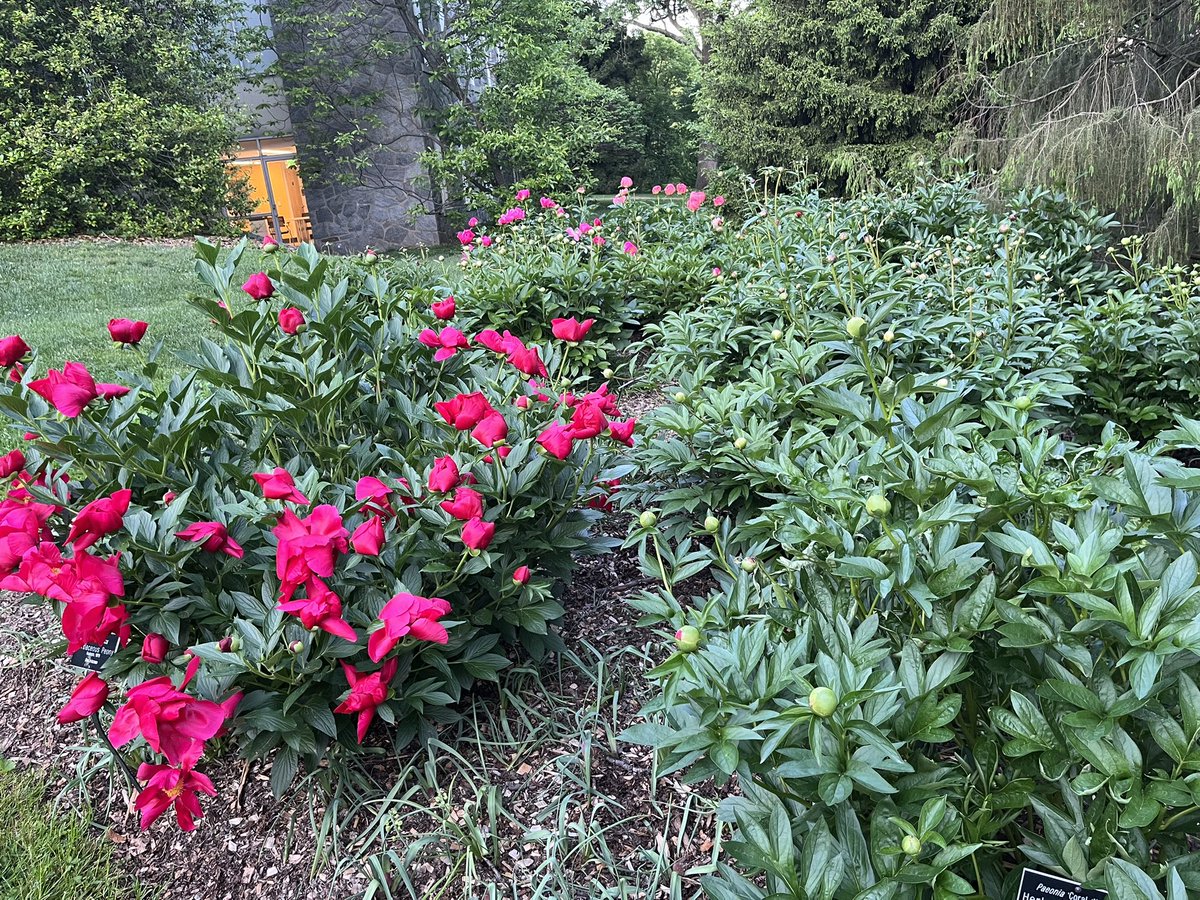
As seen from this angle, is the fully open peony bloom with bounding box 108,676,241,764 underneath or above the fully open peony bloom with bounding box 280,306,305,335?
underneath

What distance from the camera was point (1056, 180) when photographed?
3.89 metres

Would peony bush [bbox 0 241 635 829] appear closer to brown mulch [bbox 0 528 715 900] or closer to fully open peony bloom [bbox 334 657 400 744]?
fully open peony bloom [bbox 334 657 400 744]

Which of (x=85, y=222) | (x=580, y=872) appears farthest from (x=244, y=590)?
(x=85, y=222)

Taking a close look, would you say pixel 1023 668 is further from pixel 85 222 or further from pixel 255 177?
pixel 255 177

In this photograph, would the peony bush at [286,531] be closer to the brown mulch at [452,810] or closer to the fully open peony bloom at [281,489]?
the fully open peony bloom at [281,489]

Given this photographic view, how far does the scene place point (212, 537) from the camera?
1.36 metres

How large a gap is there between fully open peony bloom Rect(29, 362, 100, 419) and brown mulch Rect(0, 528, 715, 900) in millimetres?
769

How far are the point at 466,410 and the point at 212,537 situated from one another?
51 cm

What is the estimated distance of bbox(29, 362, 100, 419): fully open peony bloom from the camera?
55.1 inches

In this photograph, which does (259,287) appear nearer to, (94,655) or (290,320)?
(290,320)

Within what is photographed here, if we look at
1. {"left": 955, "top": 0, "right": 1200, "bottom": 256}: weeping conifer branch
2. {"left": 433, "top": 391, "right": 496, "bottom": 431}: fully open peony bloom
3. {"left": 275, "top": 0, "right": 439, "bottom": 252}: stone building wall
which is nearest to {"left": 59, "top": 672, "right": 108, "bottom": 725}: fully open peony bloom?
{"left": 433, "top": 391, "right": 496, "bottom": 431}: fully open peony bloom

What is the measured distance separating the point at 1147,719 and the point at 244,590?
1495 mm

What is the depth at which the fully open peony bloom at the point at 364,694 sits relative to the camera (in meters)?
1.28

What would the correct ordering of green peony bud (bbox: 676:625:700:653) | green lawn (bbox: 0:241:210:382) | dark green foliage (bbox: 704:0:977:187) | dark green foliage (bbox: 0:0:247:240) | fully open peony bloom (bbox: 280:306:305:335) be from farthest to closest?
dark green foliage (bbox: 0:0:247:240) < dark green foliage (bbox: 704:0:977:187) < green lawn (bbox: 0:241:210:382) < fully open peony bloom (bbox: 280:306:305:335) < green peony bud (bbox: 676:625:700:653)
